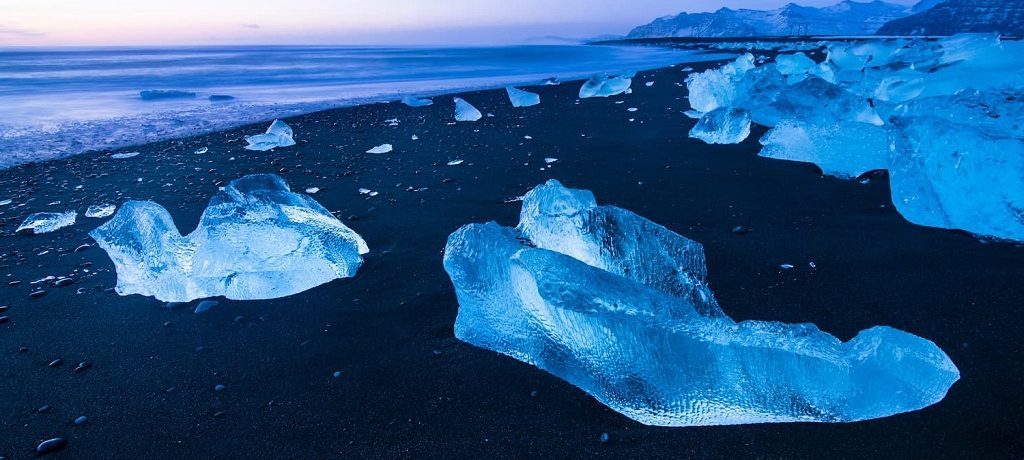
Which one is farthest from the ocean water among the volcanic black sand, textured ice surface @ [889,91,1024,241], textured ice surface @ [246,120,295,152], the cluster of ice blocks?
textured ice surface @ [889,91,1024,241]

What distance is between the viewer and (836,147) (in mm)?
3670

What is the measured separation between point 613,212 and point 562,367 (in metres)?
0.73

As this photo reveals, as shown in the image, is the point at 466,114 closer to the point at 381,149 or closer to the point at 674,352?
the point at 381,149

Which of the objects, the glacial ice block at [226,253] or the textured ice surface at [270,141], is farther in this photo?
the textured ice surface at [270,141]

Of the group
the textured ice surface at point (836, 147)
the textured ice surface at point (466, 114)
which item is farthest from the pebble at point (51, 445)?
the textured ice surface at point (466, 114)

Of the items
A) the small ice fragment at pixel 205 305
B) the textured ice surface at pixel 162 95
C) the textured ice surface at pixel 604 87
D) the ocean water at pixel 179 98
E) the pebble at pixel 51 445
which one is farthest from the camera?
the textured ice surface at pixel 162 95

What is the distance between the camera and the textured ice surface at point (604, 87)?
9.04 m

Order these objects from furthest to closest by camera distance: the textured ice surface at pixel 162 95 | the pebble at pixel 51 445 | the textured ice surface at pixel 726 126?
the textured ice surface at pixel 162 95 → the textured ice surface at pixel 726 126 → the pebble at pixel 51 445

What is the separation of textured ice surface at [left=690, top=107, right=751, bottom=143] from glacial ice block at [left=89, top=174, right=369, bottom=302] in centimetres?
359

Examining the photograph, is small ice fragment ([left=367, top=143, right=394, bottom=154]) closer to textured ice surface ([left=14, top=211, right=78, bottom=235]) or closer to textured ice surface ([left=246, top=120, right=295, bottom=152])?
textured ice surface ([left=246, top=120, right=295, bottom=152])

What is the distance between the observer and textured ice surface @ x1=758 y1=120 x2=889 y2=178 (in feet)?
11.5

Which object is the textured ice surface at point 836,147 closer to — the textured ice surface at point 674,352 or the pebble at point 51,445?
the textured ice surface at point 674,352

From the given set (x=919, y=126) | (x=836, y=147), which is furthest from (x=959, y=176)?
(x=836, y=147)

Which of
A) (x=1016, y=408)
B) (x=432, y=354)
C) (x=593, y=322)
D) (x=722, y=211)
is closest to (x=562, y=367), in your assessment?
(x=593, y=322)
